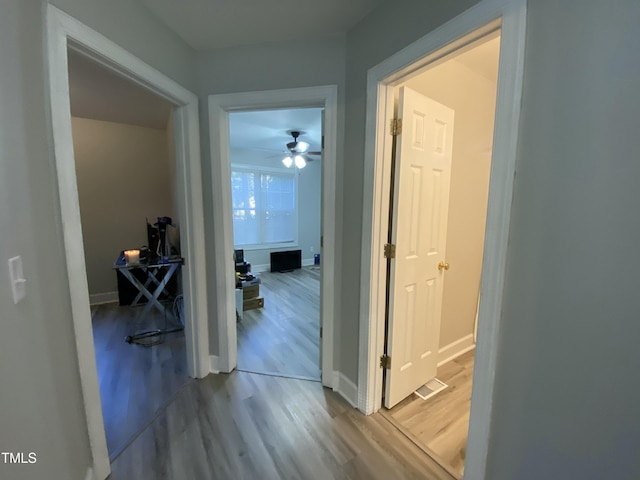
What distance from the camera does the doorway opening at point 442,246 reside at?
168 cm

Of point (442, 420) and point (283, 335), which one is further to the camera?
point (283, 335)

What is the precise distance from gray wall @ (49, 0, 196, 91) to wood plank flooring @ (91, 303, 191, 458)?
2.19m

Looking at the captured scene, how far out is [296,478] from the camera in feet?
4.46

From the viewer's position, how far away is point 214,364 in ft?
7.27

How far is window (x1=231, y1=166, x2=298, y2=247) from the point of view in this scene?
5.62 metres

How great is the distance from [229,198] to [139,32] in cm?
106

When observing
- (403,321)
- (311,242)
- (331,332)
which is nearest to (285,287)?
(311,242)

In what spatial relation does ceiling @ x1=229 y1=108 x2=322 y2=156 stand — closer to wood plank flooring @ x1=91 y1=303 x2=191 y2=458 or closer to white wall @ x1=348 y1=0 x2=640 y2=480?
white wall @ x1=348 y1=0 x2=640 y2=480

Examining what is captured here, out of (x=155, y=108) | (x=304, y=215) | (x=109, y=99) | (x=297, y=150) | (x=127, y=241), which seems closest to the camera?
(x=109, y=99)

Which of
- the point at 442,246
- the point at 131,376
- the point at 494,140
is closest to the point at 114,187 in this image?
the point at 131,376

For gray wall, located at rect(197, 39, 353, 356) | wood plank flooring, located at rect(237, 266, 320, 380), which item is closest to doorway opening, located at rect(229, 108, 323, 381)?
wood plank flooring, located at rect(237, 266, 320, 380)

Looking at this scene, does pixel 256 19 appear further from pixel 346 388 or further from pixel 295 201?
pixel 295 201

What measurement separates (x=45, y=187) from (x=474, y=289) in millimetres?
2997

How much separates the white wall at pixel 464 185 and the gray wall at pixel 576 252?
1221 mm
